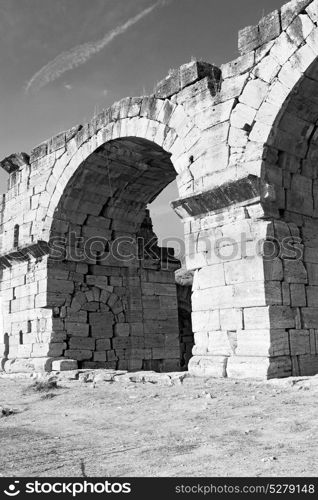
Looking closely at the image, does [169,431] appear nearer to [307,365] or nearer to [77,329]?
[307,365]

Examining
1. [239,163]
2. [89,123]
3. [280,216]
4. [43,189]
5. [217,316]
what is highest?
[89,123]

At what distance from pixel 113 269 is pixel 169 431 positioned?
8293 millimetres

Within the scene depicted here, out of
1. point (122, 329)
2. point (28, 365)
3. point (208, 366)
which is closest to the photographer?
point (208, 366)

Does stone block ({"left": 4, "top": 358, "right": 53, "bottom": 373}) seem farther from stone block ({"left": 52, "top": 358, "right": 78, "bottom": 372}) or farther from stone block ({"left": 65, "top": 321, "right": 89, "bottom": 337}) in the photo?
stone block ({"left": 65, "top": 321, "right": 89, "bottom": 337})

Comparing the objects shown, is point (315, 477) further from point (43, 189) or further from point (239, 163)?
point (43, 189)

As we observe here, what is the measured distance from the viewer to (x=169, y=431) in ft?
14.7

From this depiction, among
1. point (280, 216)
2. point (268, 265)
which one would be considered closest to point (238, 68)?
point (280, 216)

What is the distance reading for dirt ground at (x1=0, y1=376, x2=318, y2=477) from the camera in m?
3.35

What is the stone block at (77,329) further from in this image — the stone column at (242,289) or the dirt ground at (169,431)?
the stone column at (242,289)

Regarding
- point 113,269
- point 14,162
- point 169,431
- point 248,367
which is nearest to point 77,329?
point 113,269

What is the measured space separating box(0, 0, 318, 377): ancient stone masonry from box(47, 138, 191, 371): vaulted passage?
35 mm

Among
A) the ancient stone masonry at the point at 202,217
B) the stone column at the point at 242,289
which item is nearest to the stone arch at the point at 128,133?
the ancient stone masonry at the point at 202,217

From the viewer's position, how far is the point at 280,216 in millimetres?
7539
